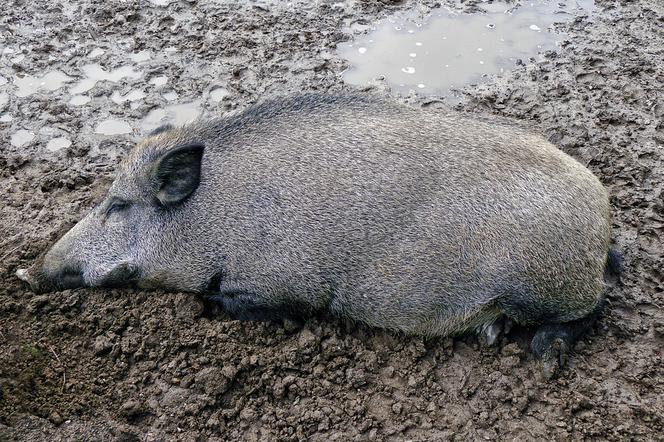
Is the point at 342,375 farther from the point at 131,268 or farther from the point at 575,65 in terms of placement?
the point at 575,65

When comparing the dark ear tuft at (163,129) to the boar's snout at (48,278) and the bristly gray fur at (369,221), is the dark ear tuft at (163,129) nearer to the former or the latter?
the bristly gray fur at (369,221)

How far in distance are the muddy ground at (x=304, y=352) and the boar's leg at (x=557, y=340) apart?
7cm

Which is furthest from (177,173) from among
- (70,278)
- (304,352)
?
(304,352)

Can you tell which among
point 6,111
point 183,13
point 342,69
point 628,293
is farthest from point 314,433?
point 183,13

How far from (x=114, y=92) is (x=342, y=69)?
2124 millimetres

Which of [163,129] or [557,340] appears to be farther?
[163,129]

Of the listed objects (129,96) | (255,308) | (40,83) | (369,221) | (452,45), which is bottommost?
(255,308)

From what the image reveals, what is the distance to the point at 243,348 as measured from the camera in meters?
3.85

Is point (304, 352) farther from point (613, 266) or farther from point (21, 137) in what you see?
point (21, 137)

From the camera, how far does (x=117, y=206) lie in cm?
416

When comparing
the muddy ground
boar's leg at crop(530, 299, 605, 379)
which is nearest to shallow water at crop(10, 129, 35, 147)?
the muddy ground

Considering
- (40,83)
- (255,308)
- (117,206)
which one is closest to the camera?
(255,308)

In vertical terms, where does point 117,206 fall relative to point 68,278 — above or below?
above

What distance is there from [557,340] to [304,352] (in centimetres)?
142
